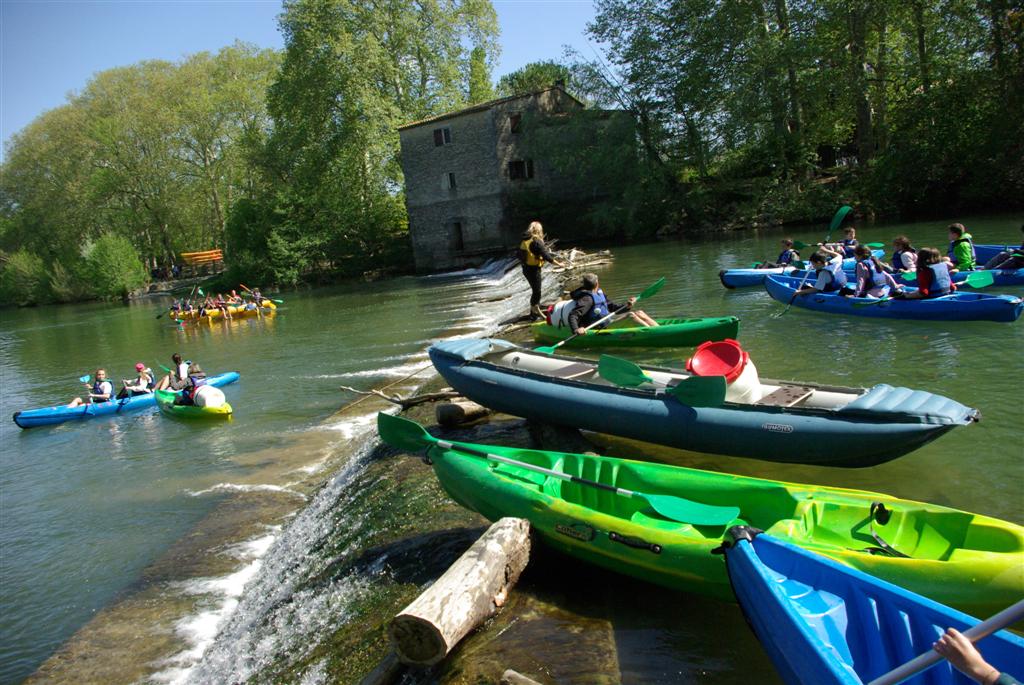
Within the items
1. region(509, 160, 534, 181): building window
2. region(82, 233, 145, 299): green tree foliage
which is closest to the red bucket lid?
region(509, 160, 534, 181): building window

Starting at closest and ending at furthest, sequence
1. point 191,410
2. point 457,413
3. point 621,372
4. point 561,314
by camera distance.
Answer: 1. point 621,372
2. point 457,413
3. point 561,314
4. point 191,410

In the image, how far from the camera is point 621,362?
6.66 m

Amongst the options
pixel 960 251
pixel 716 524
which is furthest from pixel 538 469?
pixel 960 251

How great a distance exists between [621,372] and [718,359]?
884 millimetres

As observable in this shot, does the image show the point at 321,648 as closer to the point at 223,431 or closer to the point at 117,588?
the point at 117,588

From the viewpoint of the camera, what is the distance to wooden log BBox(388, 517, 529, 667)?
3803 millimetres

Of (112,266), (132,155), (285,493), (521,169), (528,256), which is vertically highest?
(132,155)

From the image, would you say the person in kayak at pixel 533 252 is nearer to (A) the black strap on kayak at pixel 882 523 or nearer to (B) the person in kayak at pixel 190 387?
(B) the person in kayak at pixel 190 387

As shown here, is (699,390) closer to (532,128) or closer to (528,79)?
(532,128)

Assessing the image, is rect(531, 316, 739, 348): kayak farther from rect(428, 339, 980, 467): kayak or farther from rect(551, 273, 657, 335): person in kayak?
rect(428, 339, 980, 467): kayak

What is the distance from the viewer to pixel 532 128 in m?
32.8

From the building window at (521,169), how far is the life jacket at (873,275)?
78.3 ft

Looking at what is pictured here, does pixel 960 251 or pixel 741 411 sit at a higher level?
pixel 960 251

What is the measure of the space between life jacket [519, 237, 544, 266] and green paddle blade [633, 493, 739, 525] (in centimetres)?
833
